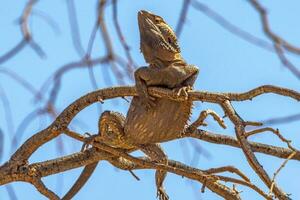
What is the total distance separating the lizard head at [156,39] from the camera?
596cm

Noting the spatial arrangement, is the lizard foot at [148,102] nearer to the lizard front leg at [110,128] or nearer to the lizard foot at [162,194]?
the lizard front leg at [110,128]

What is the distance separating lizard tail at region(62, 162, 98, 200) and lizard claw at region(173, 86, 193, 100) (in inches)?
59.7

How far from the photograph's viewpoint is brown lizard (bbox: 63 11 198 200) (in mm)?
5699

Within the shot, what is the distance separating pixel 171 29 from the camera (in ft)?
20.3

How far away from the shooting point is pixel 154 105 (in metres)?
5.77

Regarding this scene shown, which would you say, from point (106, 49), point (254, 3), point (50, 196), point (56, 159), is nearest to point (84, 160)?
point (56, 159)

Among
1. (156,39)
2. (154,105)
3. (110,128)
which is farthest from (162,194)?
(156,39)

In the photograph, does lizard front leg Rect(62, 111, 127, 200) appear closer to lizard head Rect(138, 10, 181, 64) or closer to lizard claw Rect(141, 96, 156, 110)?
lizard claw Rect(141, 96, 156, 110)

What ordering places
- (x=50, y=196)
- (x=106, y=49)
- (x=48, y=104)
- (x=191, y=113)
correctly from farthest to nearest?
(x=191, y=113), (x=50, y=196), (x=48, y=104), (x=106, y=49)

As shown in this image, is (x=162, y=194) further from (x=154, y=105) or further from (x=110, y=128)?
(x=154, y=105)

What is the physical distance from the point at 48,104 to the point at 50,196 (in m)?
1.02

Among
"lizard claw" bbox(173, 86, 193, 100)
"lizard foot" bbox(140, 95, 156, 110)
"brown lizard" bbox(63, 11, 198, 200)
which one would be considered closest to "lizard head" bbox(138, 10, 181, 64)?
"brown lizard" bbox(63, 11, 198, 200)

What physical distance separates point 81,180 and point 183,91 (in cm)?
176

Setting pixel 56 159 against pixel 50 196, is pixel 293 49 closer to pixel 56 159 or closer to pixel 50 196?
pixel 50 196
